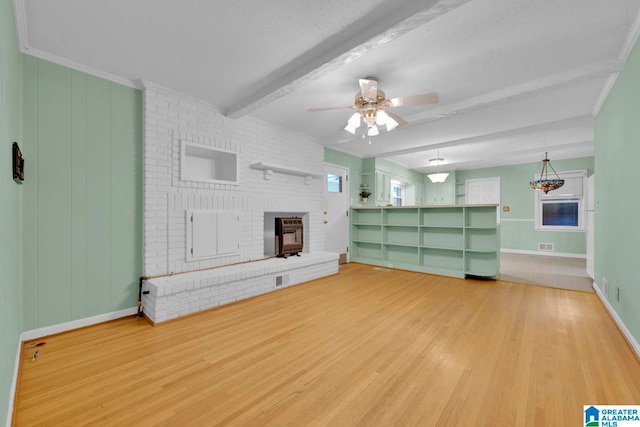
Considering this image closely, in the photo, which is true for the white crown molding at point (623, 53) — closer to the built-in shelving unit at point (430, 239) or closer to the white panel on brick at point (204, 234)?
the built-in shelving unit at point (430, 239)

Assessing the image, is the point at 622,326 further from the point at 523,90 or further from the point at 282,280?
the point at 282,280

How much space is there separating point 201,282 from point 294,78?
249 centimetres

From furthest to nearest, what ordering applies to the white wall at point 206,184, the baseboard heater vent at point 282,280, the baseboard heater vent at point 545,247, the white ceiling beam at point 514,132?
the baseboard heater vent at point 545,247, the white ceiling beam at point 514,132, the baseboard heater vent at point 282,280, the white wall at point 206,184

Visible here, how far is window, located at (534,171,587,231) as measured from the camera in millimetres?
6801

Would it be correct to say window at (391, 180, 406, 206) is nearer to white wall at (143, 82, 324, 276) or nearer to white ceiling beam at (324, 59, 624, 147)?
white wall at (143, 82, 324, 276)

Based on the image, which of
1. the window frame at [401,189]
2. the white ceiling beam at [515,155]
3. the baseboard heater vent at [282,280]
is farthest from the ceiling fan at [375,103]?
the window frame at [401,189]

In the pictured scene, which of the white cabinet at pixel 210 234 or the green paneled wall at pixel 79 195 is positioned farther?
the white cabinet at pixel 210 234

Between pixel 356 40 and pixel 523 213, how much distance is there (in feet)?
26.1

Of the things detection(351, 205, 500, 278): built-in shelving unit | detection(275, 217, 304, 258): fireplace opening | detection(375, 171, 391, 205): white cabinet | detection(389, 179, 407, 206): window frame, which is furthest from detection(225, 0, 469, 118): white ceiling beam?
detection(389, 179, 407, 206): window frame

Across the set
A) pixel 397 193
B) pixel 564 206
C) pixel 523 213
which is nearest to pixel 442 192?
pixel 397 193

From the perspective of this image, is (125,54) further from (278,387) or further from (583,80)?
(583,80)

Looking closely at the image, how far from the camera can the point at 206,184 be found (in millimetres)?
3584

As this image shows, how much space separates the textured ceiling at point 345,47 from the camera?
77.0 inches

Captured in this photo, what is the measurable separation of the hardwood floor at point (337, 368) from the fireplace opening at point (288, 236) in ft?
4.46
